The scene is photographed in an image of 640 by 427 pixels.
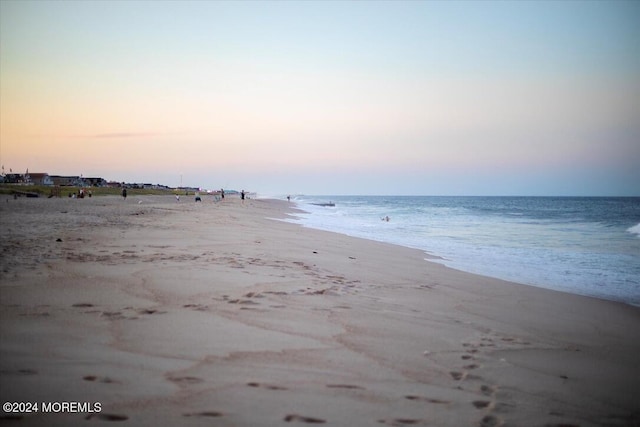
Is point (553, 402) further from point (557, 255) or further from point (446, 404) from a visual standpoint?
point (557, 255)

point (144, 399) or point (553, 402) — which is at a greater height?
point (144, 399)

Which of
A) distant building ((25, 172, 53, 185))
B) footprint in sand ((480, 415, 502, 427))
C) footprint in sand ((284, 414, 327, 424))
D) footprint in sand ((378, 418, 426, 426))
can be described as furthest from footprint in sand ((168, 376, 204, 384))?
distant building ((25, 172, 53, 185))

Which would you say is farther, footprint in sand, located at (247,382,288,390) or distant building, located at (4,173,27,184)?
distant building, located at (4,173,27,184)

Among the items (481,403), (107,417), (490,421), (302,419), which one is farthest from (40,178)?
(490,421)

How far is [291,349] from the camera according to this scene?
3.83 metres

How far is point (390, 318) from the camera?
522 centimetres

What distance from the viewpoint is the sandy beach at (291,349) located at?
2811mm

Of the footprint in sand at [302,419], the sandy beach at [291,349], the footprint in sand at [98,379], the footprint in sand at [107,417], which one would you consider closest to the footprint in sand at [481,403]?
the sandy beach at [291,349]

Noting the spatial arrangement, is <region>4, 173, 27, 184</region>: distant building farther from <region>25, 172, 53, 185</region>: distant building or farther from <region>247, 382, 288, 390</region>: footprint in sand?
<region>247, 382, 288, 390</region>: footprint in sand

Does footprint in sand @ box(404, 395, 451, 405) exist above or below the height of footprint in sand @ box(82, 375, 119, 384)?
below

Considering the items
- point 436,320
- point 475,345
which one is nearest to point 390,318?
point 436,320

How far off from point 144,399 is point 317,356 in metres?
1.53

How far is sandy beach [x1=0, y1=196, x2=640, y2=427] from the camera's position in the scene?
111 inches

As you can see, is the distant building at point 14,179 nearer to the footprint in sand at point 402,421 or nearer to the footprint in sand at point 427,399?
the footprint in sand at point 427,399
